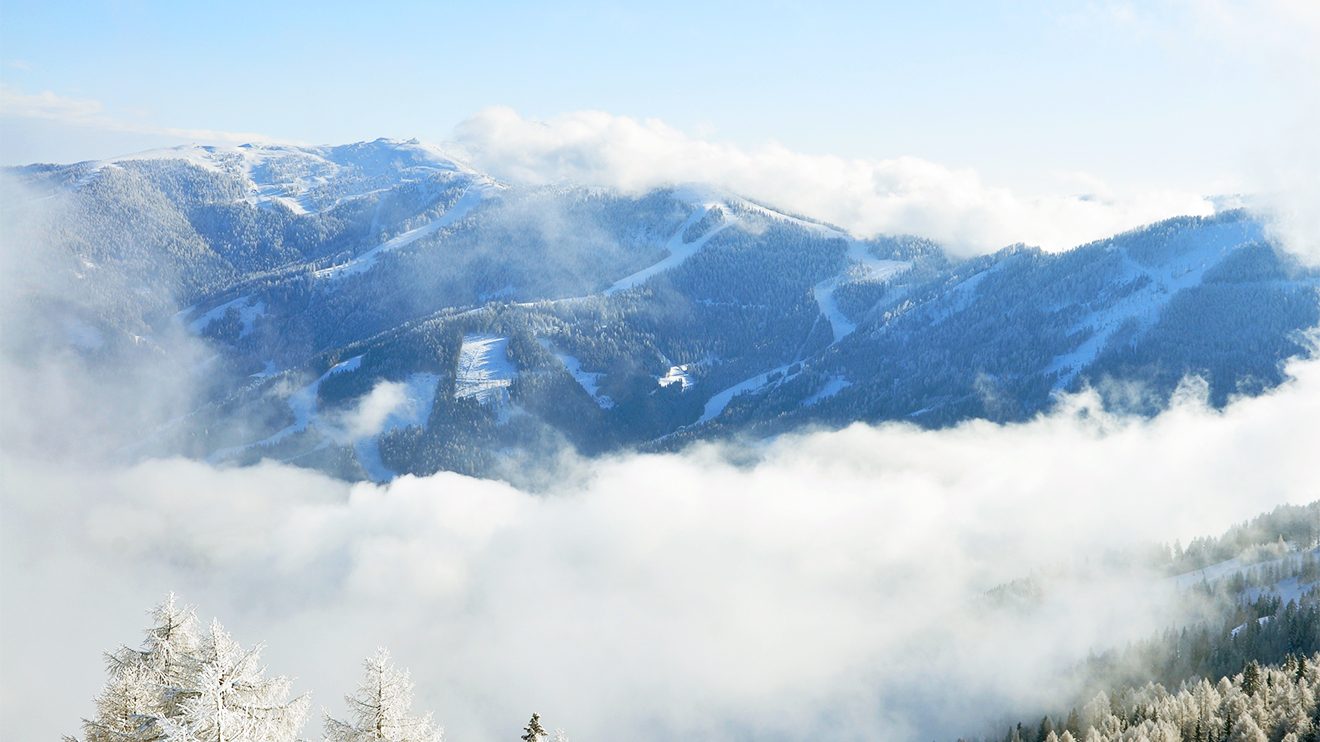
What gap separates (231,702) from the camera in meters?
25.2

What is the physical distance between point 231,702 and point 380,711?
192 inches

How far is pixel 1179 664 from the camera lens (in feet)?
568

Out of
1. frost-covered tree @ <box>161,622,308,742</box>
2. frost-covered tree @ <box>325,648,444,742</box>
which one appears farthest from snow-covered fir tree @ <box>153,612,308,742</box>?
frost-covered tree @ <box>325,648,444,742</box>

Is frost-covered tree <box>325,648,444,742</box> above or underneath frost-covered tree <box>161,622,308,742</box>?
underneath

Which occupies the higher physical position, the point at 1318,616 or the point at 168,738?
the point at 168,738

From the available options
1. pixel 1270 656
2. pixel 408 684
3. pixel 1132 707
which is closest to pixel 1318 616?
pixel 1270 656

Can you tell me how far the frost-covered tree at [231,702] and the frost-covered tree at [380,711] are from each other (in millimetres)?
1943

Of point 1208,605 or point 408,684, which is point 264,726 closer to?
point 408,684

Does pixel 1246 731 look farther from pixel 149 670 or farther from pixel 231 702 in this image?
pixel 149 670

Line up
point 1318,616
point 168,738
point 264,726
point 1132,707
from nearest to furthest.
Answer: point 168,738 → point 264,726 → point 1132,707 → point 1318,616

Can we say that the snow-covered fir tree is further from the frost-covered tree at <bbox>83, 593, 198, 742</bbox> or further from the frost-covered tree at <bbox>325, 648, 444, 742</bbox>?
the frost-covered tree at <bbox>325, 648, 444, 742</bbox>

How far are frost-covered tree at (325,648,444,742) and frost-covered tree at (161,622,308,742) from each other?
1.94 meters

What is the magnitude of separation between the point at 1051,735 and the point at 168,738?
14489 centimetres

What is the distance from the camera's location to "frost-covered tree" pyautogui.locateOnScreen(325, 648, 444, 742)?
28.5 metres
